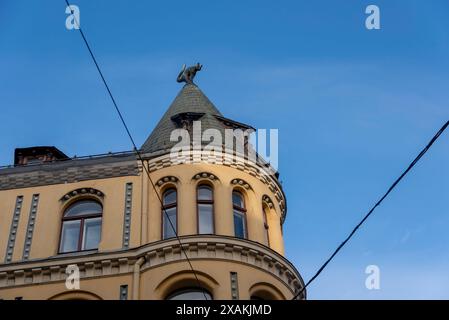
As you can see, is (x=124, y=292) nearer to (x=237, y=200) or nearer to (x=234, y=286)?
(x=234, y=286)

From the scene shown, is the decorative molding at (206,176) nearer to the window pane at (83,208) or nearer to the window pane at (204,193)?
the window pane at (204,193)

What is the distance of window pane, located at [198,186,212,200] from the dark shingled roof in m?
1.86

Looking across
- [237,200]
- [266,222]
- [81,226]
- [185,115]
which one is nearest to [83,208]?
[81,226]

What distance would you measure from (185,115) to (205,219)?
4.34 m

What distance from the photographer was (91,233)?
25578 millimetres

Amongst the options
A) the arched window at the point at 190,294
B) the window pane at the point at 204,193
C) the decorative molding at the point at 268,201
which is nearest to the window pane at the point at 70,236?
the arched window at the point at 190,294

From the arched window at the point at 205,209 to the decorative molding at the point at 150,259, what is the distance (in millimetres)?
1012

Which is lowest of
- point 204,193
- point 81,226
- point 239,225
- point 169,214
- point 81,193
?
point 239,225

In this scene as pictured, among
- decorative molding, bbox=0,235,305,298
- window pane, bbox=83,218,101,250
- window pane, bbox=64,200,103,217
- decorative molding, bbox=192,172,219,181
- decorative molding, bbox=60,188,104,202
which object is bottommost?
decorative molding, bbox=0,235,305,298

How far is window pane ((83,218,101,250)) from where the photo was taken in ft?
82.7

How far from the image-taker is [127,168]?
26.9 metres

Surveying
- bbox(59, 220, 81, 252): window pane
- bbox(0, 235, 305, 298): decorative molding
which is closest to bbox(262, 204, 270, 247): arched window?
bbox(0, 235, 305, 298): decorative molding

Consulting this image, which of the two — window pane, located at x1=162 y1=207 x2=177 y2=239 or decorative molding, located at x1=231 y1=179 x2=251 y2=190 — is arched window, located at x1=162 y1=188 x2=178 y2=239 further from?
decorative molding, located at x1=231 y1=179 x2=251 y2=190
